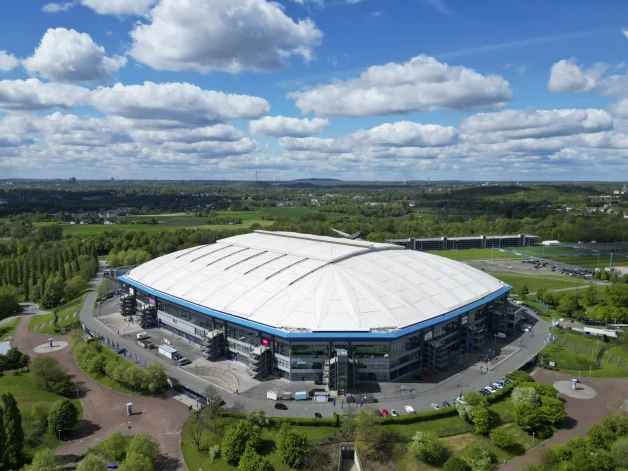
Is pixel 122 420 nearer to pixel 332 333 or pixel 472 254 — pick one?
pixel 332 333

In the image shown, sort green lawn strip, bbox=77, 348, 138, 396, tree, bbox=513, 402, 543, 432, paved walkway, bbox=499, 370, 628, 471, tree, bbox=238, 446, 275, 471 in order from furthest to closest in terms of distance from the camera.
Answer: green lawn strip, bbox=77, 348, 138, 396 → tree, bbox=513, 402, 543, 432 → paved walkway, bbox=499, 370, 628, 471 → tree, bbox=238, 446, 275, 471

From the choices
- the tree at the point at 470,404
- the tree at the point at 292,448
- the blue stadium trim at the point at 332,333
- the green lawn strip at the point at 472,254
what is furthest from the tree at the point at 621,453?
the green lawn strip at the point at 472,254

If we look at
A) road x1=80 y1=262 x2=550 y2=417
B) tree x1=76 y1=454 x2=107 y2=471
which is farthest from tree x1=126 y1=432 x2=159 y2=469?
road x1=80 y1=262 x2=550 y2=417

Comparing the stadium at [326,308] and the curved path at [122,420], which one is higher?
the stadium at [326,308]

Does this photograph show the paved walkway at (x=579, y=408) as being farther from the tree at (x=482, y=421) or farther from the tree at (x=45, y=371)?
the tree at (x=45, y=371)

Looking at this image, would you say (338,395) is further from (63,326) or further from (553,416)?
(63,326)

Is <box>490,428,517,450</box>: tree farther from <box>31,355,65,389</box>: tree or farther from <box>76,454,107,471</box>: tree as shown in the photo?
<box>31,355,65,389</box>: tree

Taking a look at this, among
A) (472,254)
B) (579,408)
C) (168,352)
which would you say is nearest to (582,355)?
(579,408)

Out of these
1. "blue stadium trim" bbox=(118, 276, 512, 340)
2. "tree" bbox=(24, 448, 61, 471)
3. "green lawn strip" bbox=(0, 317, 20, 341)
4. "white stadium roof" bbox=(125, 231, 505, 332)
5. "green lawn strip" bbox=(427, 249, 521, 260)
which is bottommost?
"green lawn strip" bbox=(0, 317, 20, 341)
